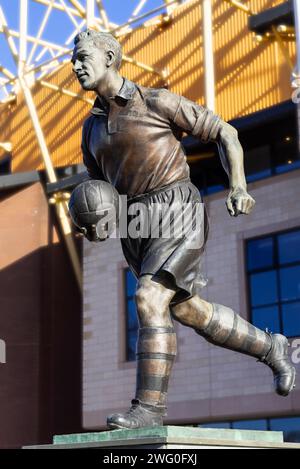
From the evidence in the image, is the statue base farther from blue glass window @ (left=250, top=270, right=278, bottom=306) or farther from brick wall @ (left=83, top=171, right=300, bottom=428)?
blue glass window @ (left=250, top=270, right=278, bottom=306)

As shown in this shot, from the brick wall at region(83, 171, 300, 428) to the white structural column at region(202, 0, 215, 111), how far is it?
2.27 metres

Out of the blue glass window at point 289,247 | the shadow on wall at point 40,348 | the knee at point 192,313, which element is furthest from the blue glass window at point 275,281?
the knee at point 192,313

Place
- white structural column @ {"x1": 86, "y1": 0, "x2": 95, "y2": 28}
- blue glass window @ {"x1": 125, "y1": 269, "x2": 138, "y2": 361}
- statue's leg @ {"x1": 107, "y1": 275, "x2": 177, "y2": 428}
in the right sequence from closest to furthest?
statue's leg @ {"x1": 107, "y1": 275, "x2": 177, "y2": 428}
blue glass window @ {"x1": 125, "y1": 269, "x2": 138, "y2": 361}
white structural column @ {"x1": 86, "y1": 0, "x2": 95, "y2": 28}

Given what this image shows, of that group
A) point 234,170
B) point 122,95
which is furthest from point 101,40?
point 234,170

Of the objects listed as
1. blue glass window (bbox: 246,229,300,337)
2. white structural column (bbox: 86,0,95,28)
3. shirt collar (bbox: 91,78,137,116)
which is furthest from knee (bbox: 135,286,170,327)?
white structural column (bbox: 86,0,95,28)

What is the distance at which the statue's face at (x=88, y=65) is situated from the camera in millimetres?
5824

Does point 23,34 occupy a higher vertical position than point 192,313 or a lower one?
higher

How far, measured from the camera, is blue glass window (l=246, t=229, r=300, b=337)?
20.1m

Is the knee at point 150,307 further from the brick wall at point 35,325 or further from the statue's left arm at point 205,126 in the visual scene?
the brick wall at point 35,325

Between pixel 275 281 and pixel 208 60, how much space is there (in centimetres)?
545

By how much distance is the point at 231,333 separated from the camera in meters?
5.78

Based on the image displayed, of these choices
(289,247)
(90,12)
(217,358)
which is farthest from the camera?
(90,12)

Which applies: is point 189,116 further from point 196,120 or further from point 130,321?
point 130,321
